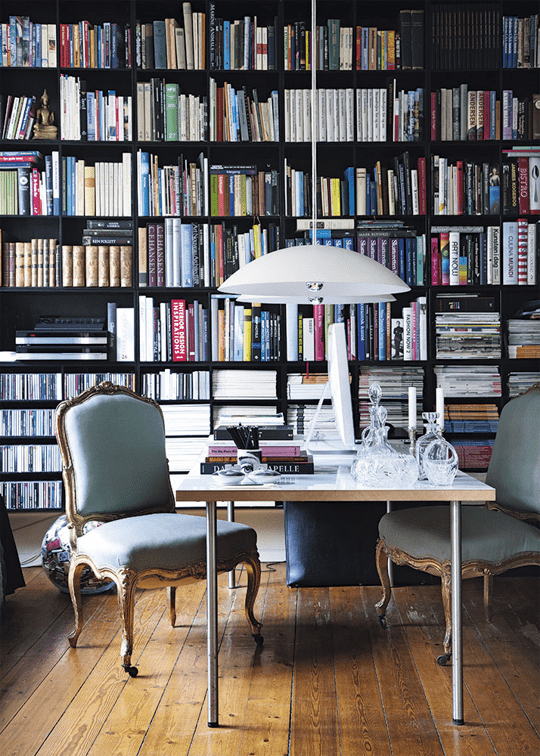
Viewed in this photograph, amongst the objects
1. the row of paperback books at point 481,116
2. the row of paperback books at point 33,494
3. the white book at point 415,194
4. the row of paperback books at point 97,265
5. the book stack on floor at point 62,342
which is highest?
the row of paperback books at point 481,116

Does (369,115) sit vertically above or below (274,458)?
above

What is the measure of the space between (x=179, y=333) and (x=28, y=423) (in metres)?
0.97

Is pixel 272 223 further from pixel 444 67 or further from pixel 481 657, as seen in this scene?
pixel 481 657

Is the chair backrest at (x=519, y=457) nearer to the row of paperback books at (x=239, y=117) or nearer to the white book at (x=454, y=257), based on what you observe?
the white book at (x=454, y=257)

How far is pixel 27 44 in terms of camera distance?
417cm

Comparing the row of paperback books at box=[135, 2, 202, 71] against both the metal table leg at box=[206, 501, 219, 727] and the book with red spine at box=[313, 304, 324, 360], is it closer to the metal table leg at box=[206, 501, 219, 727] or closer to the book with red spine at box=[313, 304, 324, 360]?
the book with red spine at box=[313, 304, 324, 360]

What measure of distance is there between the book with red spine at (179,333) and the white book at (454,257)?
58.9 inches

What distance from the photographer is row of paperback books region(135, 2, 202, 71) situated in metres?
4.17

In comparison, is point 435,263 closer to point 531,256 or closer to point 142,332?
point 531,256

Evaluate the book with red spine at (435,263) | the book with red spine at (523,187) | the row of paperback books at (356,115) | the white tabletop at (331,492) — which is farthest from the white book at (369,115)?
the white tabletop at (331,492)

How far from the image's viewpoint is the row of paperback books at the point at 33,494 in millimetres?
4211

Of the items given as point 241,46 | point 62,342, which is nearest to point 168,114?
point 241,46

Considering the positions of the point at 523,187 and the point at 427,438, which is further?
the point at 523,187

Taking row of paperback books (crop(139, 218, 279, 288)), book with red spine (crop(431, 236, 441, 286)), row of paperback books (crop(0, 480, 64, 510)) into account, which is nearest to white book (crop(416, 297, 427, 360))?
book with red spine (crop(431, 236, 441, 286))
